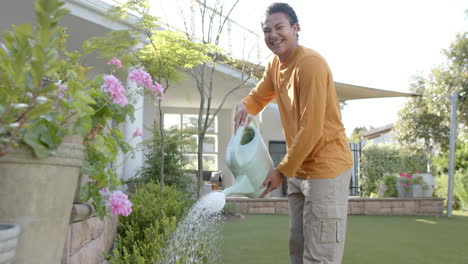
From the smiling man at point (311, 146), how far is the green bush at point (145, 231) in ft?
2.98

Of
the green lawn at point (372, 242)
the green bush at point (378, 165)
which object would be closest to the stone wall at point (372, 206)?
the green lawn at point (372, 242)

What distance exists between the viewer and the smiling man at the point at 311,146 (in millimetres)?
1671

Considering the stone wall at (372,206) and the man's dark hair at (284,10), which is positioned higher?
the man's dark hair at (284,10)

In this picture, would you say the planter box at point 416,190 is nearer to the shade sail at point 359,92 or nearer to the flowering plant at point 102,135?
the shade sail at point 359,92

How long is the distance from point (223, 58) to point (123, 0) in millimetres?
2967

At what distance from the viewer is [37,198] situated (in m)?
0.92

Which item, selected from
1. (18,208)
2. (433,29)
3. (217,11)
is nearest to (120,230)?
(18,208)

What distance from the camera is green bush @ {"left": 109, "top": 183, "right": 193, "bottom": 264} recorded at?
Answer: 7.62 feet

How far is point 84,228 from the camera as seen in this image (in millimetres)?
1966

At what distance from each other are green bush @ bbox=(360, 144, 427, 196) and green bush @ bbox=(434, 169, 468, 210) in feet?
2.37

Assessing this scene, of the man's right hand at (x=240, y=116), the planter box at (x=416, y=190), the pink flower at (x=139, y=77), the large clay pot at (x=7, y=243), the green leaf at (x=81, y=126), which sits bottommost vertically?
the planter box at (x=416, y=190)

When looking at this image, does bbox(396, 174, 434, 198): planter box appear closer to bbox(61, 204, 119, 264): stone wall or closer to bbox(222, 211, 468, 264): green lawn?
bbox(222, 211, 468, 264): green lawn

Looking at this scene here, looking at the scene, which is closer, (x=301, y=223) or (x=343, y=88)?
(x=301, y=223)

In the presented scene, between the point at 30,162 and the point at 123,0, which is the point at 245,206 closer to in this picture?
the point at 123,0
